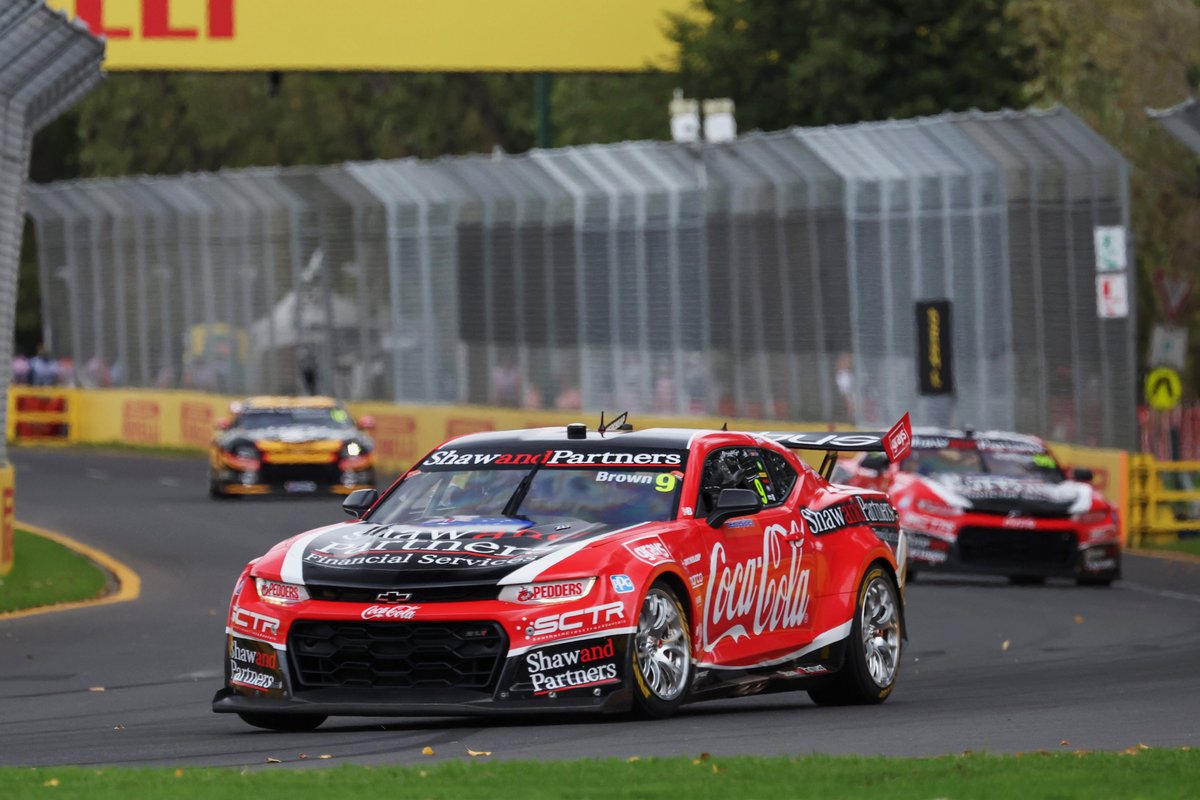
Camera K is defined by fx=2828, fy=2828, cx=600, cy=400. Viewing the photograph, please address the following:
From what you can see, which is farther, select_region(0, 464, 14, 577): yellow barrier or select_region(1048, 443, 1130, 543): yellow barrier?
select_region(1048, 443, 1130, 543): yellow barrier

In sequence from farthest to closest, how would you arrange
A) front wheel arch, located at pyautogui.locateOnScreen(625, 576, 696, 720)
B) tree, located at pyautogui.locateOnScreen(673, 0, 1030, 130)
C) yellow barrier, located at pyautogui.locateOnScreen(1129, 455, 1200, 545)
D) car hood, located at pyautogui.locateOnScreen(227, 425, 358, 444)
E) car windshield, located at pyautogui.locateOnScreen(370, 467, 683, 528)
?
1. tree, located at pyautogui.locateOnScreen(673, 0, 1030, 130)
2. car hood, located at pyautogui.locateOnScreen(227, 425, 358, 444)
3. yellow barrier, located at pyautogui.locateOnScreen(1129, 455, 1200, 545)
4. car windshield, located at pyautogui.locateOnScreen(370, 467, 683, 528)
5. front wheel arch, located at pyautogui.locateOnScreen(625, 576, 696, 720)

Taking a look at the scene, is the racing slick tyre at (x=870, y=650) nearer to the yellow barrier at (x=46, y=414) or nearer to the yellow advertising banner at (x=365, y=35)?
the yellow advertising banner at (x=365, y=35)

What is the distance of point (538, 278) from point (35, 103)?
65.5 feet

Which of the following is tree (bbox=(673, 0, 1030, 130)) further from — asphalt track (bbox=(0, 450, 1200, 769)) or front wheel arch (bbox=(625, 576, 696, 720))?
front wheel arch (bbox=(625, 576, 696, 720))

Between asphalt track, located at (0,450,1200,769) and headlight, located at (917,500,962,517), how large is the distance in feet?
2.03

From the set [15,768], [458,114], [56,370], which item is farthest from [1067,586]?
[458,114]

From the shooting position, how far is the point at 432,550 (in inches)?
453

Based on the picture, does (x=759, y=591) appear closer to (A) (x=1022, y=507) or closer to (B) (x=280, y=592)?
(B) (x=280, y=592)

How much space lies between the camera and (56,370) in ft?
176

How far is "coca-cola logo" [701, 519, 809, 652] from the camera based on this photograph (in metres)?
12.2

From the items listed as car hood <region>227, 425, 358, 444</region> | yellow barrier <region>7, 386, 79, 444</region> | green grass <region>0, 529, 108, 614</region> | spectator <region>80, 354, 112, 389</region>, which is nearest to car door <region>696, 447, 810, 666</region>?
green grass <region>0, 529, 108, 614</region>

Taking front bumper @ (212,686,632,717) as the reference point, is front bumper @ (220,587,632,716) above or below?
above

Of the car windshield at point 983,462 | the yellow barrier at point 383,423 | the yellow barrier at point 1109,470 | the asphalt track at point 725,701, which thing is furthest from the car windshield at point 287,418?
the car windshield at point 983,462

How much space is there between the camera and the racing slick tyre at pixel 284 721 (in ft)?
38.9
